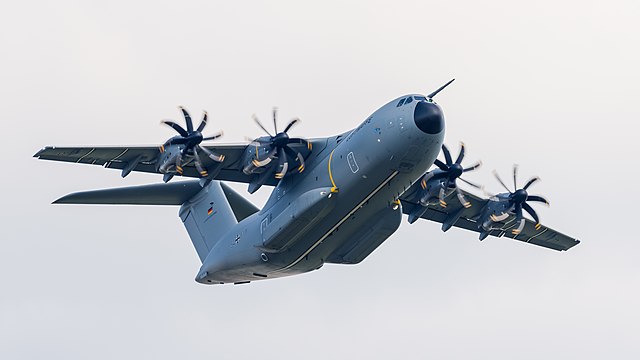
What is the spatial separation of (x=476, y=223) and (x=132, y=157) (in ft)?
38.9

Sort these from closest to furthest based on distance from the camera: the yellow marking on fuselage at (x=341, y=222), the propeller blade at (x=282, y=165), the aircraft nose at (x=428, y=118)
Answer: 1. the aircraft nose at (x=428, y=118)
2. the yellow marking on fuselage at (x=341, y=222)
3. the propeller blade at (x=282, y=165)

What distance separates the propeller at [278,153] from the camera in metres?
31.2

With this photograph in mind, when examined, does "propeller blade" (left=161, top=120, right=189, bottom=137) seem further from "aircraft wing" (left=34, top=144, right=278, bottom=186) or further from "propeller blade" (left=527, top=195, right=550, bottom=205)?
"propeller blade" (left=527, top=195, right=550, bottom=205)

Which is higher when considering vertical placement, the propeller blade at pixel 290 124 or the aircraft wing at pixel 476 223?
the propeller blade at pixel 290 124

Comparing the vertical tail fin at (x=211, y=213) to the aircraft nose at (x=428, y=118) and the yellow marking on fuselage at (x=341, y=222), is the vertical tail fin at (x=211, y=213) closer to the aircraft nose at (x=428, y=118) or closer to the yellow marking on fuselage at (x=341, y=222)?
the yellow marking on fuselage at (x=341, y=222)

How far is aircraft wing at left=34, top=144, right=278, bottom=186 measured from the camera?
100 feet

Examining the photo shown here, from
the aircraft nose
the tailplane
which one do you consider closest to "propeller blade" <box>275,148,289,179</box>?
the aircraft nose

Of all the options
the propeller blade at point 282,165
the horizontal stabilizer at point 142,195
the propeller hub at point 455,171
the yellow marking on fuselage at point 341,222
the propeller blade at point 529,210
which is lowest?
the propeller blade at point 529,210

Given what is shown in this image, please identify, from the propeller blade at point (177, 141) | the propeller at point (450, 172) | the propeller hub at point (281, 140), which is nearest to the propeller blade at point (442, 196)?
the propeller at point (450, 172)

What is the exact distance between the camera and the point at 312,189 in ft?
101

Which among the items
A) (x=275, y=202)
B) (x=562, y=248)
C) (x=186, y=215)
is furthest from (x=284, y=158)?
(x=562, y=248)

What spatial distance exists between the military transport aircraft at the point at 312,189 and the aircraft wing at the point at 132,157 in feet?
0.09

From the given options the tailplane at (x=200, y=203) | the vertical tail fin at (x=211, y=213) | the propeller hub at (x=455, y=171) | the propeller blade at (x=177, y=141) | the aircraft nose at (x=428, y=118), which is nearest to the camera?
the aircraft nose at (x=428, y=118)

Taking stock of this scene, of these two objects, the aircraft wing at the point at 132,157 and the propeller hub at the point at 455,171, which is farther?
the propeller hub at the point at 455,171
